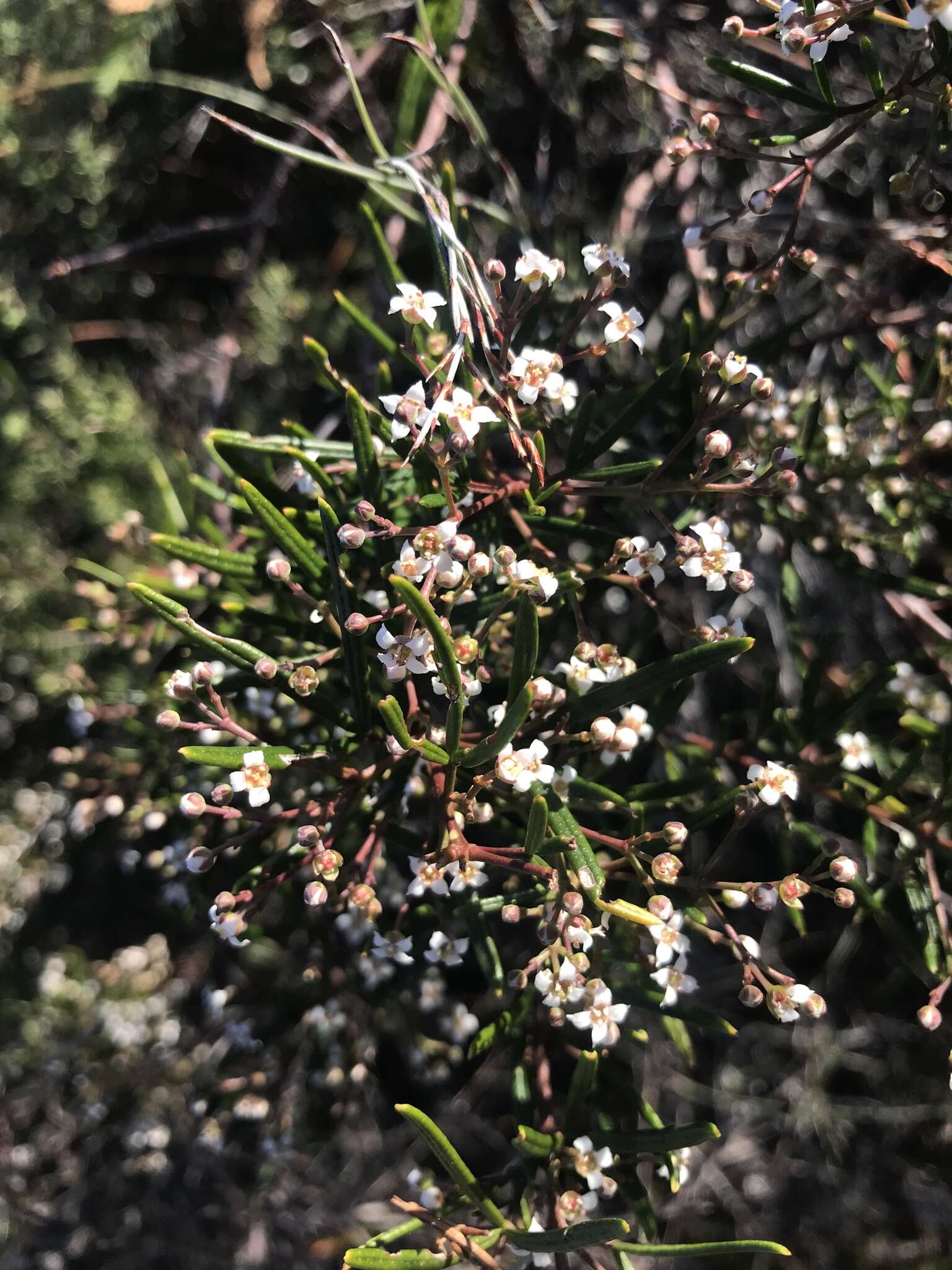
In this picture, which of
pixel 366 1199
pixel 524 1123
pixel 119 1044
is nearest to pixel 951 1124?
pixel 524 1123

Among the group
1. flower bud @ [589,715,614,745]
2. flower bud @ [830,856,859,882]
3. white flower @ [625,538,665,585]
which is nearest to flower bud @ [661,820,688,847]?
flower bud @ [589,715,614,745]

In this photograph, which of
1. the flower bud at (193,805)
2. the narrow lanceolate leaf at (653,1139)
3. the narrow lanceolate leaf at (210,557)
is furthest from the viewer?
the narrow lanceolate leaf at (210,557)

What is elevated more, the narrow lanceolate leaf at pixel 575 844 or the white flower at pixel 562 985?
the narrow lanceolate leaf at pixel 575 844

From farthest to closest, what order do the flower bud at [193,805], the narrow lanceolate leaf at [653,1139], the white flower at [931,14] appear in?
1. the narrow lanceolate leaf at [653,1139]
2. the flower bud at [193,805]
3. the white flower at [931,14]

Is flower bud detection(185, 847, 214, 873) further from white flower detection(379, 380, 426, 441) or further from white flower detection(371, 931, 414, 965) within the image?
white flower detection(379, 380, 426, 441)

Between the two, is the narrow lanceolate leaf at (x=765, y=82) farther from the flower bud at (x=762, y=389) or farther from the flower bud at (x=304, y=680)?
the flower bud at (x=304, y=680)

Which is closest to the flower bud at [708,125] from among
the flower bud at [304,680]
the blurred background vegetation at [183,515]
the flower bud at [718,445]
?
the flower bud at [718,445]

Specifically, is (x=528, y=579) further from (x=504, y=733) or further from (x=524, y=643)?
(x=504, y=733)

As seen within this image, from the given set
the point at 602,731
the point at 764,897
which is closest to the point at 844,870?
the point at 764,897
